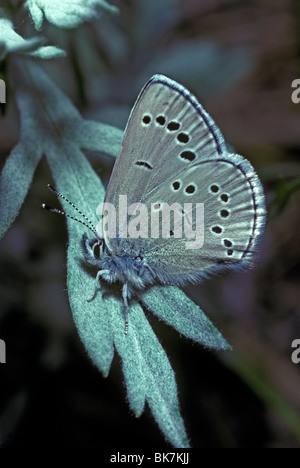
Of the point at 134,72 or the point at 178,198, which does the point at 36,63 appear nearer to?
the point at 134,72

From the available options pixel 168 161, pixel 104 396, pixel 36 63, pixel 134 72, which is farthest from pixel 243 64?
pixel 104 396

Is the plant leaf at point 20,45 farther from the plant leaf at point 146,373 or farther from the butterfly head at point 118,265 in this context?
the plant leaf at point 146,373

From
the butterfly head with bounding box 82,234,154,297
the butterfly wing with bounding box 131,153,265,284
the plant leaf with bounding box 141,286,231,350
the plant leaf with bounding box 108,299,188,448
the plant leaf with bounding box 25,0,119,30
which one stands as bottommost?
the plant leaf with bounding box 108,299,188,448

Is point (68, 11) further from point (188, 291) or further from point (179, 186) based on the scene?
point (188, 291)

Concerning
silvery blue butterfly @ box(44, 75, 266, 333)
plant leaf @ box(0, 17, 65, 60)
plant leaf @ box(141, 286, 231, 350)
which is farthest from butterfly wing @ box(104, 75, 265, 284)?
plant leaf @ box(0, 17, 65, 60)

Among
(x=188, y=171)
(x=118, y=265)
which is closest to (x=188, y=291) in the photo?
(x=118, y=265)

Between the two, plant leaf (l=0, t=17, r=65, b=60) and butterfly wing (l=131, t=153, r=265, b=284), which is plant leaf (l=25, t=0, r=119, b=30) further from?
butterfly wing (l=131, t=153, r=265, b=284)

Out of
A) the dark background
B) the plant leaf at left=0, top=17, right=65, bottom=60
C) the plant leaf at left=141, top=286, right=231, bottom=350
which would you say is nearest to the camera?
the plant leaf at left=0, top=17, right=65, bottom=60

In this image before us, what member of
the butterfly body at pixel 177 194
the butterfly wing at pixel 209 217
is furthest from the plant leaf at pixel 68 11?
the butterfly wing at pixel 209 217
